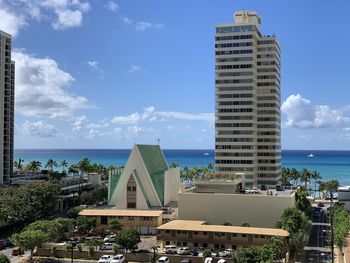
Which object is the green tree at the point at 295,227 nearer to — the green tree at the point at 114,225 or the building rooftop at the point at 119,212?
the building rooftop at the point at 119,212

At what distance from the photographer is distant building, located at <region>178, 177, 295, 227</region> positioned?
258 ft

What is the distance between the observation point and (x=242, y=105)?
122875 mm

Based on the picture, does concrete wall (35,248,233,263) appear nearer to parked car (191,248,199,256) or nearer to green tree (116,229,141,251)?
green tree (116,229,141,251)

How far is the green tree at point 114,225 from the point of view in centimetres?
7662

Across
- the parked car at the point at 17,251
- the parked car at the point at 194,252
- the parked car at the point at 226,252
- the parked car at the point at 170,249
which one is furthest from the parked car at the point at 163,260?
the parked car at the point at 17,251

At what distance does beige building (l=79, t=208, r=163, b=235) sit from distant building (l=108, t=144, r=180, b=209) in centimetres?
744

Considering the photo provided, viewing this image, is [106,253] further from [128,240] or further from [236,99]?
[236,99]

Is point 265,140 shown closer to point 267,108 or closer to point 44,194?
point 267,108

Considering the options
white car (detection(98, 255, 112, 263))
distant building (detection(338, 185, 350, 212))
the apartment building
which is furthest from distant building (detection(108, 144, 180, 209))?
distant building (detection(338, 185, 350, 212))

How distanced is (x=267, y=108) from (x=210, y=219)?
181 ft

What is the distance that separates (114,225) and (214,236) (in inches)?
687

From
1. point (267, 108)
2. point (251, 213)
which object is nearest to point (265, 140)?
point (267, 108)

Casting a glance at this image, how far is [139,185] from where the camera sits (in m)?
90.9

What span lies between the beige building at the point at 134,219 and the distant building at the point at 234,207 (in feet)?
15.4
